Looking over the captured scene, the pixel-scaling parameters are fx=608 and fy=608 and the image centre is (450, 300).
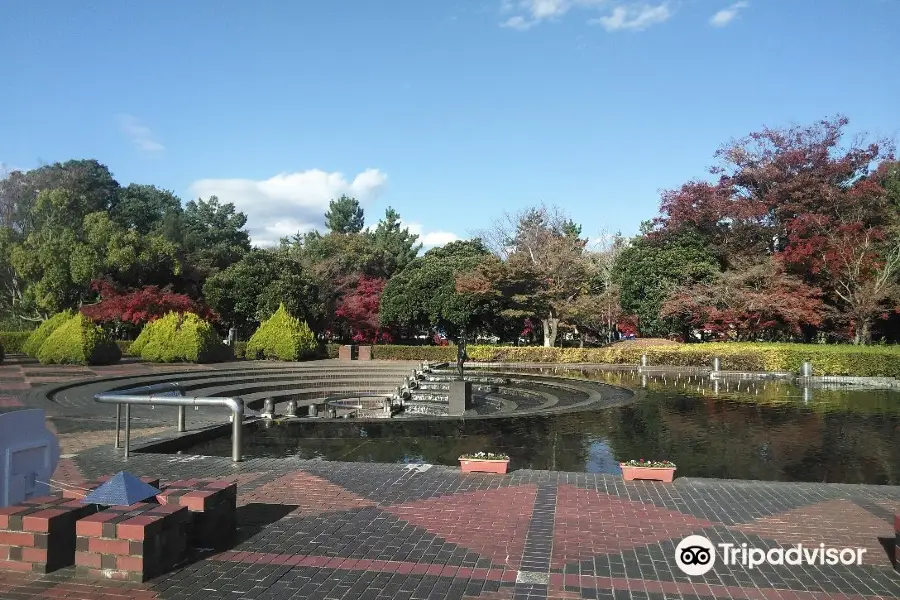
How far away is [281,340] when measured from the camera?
97.2ft

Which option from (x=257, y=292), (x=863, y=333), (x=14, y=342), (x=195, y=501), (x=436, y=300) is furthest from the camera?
(x=436, y=300)

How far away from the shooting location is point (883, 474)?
877cm

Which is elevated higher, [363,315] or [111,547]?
[363,315]

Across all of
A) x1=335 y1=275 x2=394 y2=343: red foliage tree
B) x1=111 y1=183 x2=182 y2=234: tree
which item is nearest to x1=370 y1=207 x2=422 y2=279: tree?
x1=335 y1=275 x2=394 y2=343: red foliage tree

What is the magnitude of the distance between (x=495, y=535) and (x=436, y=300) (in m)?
30.4

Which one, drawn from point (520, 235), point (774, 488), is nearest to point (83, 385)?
point (774, 488)

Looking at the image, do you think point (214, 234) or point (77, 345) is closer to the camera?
point (77, 345)

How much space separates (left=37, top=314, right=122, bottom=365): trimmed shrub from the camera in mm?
24266

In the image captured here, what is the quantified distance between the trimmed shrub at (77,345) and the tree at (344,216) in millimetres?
48170

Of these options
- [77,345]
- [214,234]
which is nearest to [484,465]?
[77,345]

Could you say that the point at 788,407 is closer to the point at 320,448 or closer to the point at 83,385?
the point at 320,448

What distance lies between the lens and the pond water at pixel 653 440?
372 inches

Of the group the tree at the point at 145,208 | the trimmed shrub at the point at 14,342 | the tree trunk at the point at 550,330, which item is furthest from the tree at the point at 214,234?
the tree trunk at the point at 550,330

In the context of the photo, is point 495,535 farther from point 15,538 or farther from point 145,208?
point 145,208
